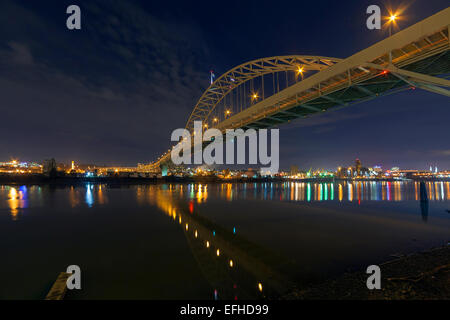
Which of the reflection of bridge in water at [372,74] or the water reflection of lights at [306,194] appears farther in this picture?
the water reflection of lights at [306,194]

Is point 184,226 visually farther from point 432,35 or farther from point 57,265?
point 432,35

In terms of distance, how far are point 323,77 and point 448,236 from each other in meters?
10.7

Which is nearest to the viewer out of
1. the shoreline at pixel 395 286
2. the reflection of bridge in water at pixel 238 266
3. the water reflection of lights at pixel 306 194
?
the shoreline at pixel 395 286

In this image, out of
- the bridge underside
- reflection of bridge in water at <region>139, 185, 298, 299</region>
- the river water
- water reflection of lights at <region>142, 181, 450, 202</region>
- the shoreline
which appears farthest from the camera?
water reflection of lights at <region>142, 181, 450, 202</region>

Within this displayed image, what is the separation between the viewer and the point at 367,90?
14383mm

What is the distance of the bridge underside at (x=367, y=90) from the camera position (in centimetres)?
1034

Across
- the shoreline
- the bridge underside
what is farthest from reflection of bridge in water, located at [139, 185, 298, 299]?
the bridge underside

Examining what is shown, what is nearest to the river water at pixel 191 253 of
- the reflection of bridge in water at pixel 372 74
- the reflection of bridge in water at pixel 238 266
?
the reflection of bridge in water at pixel 238 266

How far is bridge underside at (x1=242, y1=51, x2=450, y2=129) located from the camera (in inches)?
407

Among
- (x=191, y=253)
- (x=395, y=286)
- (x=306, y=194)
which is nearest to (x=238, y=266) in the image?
(x=191, y=253)

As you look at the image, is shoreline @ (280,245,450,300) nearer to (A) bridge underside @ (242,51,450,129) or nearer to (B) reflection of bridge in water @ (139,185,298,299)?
(B) reflection of bridge in water @ (139,185,298,299)

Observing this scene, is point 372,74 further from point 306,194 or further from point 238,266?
point 306,194

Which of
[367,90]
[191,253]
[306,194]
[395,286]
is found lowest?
[306,194]

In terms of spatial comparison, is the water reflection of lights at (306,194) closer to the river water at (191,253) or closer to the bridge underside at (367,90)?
the river water at (191,253)
